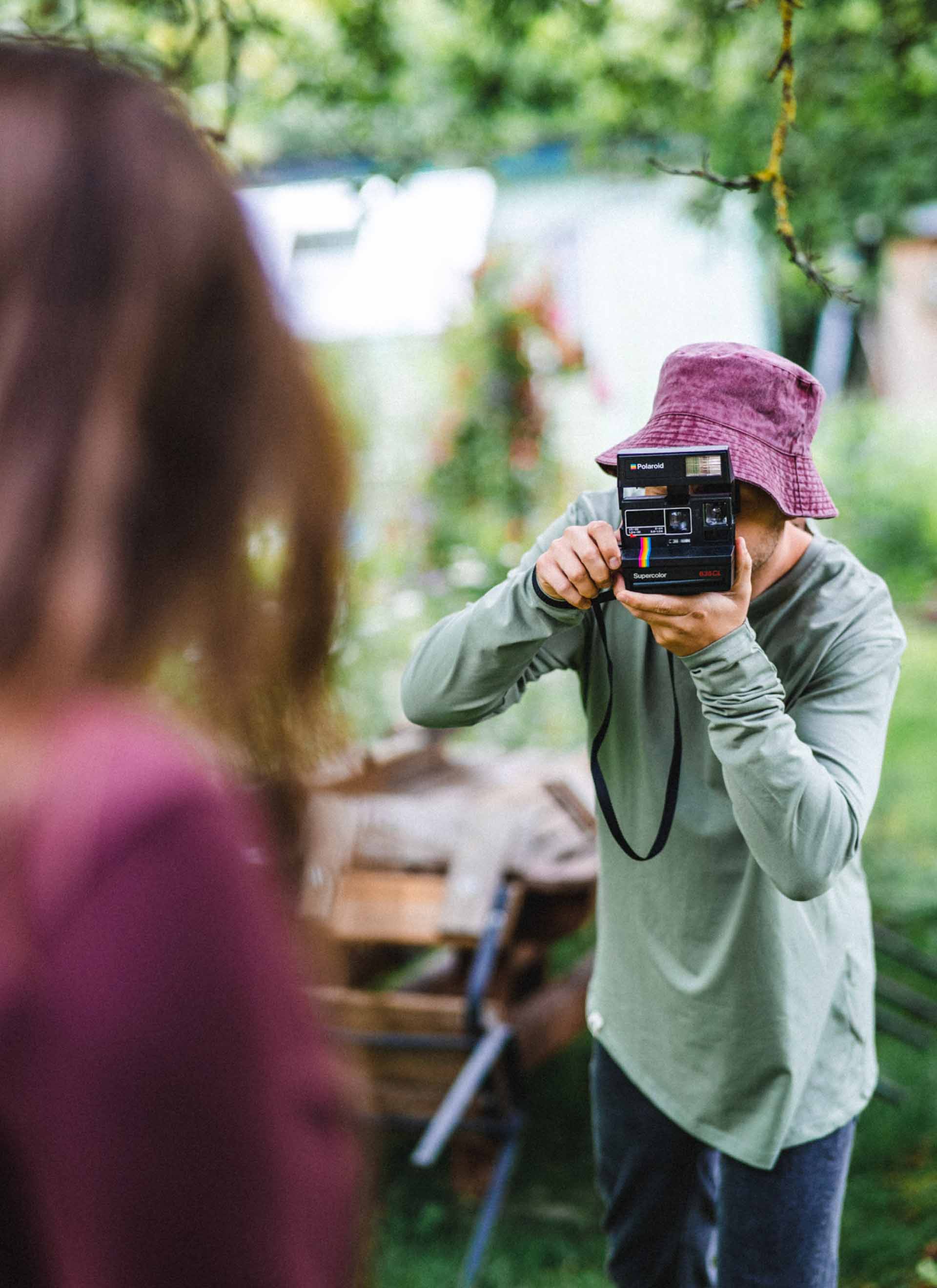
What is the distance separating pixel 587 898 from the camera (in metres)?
3.34

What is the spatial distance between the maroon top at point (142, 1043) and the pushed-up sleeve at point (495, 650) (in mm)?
1128

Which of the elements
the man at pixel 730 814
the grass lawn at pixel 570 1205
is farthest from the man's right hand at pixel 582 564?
the grass lawn at pixel 570 1205

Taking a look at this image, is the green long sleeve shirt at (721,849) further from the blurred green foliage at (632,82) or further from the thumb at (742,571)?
the blurred green foliage at (632,82)

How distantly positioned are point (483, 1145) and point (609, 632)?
6.13 ft

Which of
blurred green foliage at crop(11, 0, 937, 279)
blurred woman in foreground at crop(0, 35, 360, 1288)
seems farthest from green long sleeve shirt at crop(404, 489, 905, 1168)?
blurred green foliage at crop(11, 0, 937, 279)

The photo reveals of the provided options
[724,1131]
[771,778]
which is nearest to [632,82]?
[771,778]

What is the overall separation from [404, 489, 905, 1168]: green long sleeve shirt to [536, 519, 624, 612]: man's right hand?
6cm

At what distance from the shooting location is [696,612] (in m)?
1.54

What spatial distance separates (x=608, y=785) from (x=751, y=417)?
0.62 metres

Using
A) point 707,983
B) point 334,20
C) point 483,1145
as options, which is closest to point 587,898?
point 483,1145

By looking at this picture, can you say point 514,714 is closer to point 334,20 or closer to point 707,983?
point 334,20

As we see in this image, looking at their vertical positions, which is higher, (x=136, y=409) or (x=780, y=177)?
(x=780, y=177)

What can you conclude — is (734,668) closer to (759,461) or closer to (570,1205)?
(759,461)

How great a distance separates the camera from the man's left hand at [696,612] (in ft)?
5.06
